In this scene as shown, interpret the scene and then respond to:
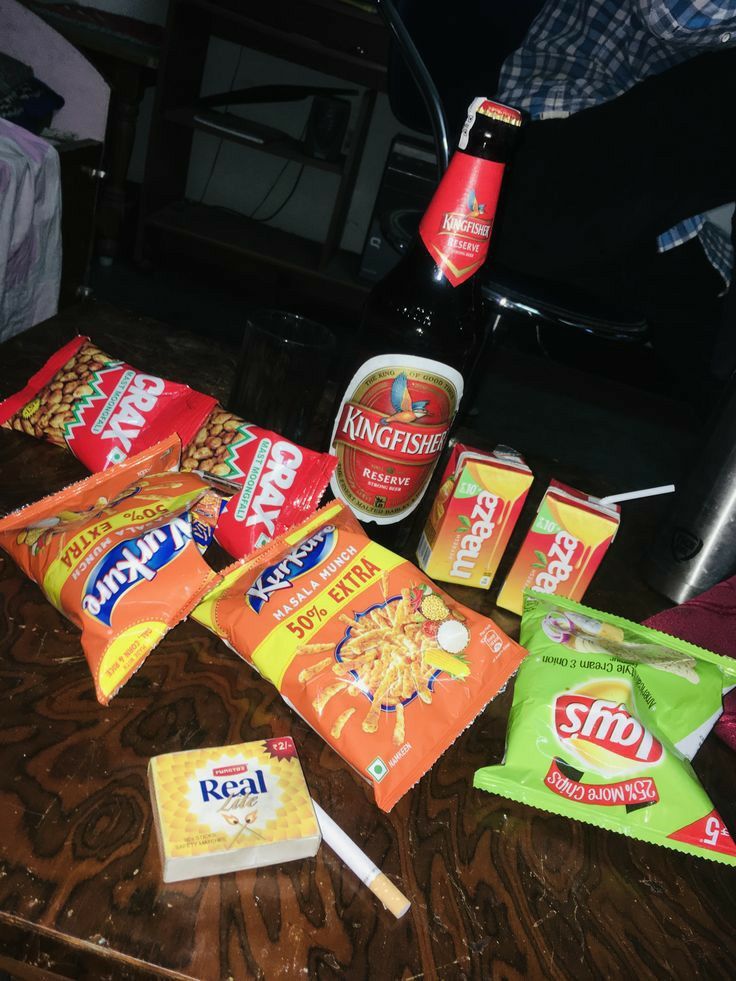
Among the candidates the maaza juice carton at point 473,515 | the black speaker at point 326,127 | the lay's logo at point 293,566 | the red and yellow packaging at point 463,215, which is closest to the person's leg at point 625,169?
the red and yellow packaging at point 463,215

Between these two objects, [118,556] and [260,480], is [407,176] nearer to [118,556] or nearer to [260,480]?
[260,480]

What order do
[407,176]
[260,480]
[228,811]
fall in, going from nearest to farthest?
[228,811], [260,480], [407,176]

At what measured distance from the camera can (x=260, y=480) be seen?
0.64 m

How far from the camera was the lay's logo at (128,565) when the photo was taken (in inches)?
19.5

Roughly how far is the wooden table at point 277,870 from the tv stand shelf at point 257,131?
2132 mm

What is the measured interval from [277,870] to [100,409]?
0.44 metres

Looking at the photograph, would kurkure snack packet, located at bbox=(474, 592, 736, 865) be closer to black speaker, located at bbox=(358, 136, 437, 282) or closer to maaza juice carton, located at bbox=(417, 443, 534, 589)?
maaza juice carton, located at bbox=(417, 443, 534, 589)

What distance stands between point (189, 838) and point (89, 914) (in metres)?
0.05

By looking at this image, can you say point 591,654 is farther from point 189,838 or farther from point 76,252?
point 76,252

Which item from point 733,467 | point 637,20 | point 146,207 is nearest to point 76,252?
point 146,207

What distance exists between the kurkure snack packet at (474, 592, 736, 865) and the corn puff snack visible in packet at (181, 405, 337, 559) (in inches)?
8.4

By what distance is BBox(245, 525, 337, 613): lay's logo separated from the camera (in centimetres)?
54

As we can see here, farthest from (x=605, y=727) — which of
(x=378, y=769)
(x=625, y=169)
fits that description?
(x=625, y=169)

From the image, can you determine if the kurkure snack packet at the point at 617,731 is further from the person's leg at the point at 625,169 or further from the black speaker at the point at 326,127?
the black speaker at the point at 326,127
